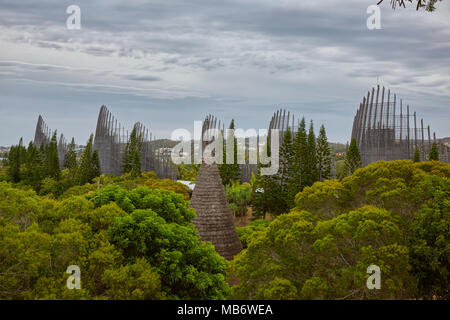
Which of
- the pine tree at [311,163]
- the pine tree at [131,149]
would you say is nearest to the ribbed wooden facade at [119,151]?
the pine tree at [131,149]

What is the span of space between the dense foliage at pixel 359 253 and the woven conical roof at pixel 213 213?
640 centimetres

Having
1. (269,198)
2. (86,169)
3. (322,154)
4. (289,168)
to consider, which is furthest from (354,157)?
(86,169)

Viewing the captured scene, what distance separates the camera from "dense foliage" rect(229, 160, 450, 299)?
439 inches

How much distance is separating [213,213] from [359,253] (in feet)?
31.1

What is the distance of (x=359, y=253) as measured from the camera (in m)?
11.8

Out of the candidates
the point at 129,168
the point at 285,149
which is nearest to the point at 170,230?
the point at 285,149

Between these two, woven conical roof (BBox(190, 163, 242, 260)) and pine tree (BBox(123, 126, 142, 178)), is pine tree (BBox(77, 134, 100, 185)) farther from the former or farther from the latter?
woven conical roof (BBox(190, 163, 242, 260))

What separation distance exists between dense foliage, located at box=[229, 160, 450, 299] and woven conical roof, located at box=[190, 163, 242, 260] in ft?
21.0

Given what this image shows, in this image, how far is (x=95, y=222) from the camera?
11711mm

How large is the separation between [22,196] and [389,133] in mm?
32588

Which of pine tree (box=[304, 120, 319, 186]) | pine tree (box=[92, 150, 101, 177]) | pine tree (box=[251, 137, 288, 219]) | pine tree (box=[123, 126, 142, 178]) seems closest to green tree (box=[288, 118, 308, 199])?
pine tree (box=[304, 120, 319, 186])

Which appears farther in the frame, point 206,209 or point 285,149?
point 285,149

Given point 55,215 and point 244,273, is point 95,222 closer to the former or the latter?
point 55,215

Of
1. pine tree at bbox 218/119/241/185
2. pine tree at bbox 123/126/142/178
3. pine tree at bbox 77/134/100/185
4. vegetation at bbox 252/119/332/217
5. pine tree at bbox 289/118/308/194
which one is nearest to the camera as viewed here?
pine tree at bbox 289/118/308/194
